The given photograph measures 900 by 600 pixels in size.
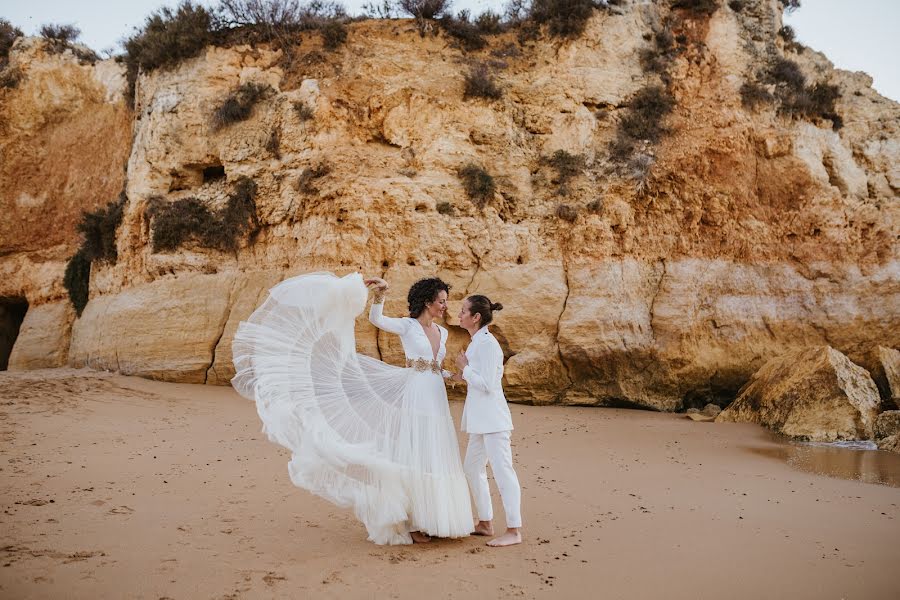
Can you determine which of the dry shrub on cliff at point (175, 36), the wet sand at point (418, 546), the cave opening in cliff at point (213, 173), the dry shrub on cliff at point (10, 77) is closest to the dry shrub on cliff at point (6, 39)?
the dry shrub on cliff at point (10, 77)

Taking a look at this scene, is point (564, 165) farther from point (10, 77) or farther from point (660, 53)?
point (10, 77)

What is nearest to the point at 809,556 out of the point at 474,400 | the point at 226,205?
the point at 474,400

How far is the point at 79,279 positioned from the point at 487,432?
13.7 m

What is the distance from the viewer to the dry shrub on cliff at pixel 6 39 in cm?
1858

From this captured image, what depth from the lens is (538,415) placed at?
10.9 metres

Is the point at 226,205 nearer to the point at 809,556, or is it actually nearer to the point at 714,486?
the point at 714,486

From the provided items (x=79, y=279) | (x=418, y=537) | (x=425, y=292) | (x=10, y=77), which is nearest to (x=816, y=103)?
(x=425, y=292)

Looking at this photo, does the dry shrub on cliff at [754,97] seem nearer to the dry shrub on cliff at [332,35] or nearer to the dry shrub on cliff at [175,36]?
the dry shrub on cliff at [332,35]

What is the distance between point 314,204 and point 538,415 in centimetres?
559

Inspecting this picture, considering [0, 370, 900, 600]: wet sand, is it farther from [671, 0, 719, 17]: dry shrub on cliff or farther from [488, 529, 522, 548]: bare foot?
[671, 0, 719, 17]: dry shrub on cliff

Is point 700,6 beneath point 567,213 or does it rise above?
above

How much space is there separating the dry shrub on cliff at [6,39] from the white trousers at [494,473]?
19.6 metres

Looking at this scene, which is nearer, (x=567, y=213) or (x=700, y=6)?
(x=567, y=213)

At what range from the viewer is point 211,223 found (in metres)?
13.2
